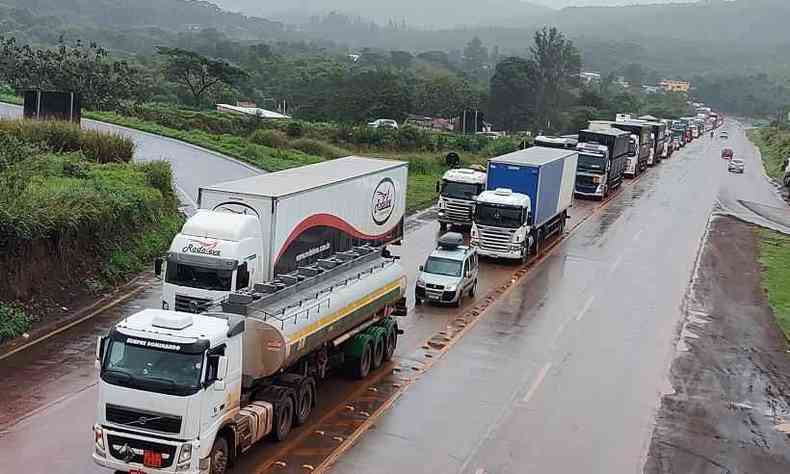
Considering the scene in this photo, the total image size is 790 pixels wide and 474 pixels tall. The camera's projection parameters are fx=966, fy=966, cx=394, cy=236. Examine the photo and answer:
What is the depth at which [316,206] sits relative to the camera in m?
23.6

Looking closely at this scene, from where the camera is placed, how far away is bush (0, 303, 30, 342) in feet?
75.9

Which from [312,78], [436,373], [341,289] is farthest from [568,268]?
[312,78]

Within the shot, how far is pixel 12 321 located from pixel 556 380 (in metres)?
13.3

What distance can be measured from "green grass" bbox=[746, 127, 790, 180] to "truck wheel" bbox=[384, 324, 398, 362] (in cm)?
7063

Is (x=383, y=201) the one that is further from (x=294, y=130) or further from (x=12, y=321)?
(x=294, y=130)

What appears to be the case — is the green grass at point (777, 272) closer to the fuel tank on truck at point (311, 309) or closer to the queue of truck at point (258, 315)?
the queue of truck at point (258, 315)

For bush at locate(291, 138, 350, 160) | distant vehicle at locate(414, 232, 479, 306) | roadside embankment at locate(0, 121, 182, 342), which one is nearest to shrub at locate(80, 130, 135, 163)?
roadside embankment at locate(0, 121, 182, 342)

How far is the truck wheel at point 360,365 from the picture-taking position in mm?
21875

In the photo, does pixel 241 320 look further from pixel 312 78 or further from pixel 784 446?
pixel 312 78

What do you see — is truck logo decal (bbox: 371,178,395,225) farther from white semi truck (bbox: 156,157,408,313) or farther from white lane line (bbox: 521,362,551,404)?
white lane line (bbox: 521,362,551,404)

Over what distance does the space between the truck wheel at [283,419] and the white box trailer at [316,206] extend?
4.12 m

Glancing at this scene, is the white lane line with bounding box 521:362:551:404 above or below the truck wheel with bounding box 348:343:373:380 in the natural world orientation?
below

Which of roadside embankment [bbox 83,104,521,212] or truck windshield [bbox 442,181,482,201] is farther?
roadside embankment [bbox 83,104,521,212]

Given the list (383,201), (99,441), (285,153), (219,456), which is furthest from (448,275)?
(285,153)
